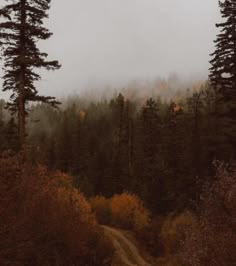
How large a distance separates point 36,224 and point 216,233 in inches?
233

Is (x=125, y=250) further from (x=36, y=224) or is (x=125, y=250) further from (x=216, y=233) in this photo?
(x=216, y=233)

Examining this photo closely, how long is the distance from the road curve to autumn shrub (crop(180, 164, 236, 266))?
64.0ft

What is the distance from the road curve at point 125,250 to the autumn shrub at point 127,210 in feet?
10.3

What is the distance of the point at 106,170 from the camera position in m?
66.6

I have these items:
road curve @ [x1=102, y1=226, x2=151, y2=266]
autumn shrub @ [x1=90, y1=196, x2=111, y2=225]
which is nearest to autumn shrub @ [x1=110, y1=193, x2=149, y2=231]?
autumn shrub @ [x1=90, y1=196, x2=111, y2=225]

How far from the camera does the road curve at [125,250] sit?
116ft

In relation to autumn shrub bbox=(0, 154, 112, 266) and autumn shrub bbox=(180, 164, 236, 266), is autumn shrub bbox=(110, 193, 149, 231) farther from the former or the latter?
autumn shrub bbox=(180, 164, 236, 266)

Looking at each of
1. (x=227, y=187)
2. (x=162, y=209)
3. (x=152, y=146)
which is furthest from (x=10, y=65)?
(x=152, y=146)

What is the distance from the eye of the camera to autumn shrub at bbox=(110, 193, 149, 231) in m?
45.5

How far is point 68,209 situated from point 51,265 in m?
2.74

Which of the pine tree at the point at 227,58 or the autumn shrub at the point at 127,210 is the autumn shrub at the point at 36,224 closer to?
the pine tree at the point at 227,58

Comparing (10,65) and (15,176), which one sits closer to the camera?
(15,176)

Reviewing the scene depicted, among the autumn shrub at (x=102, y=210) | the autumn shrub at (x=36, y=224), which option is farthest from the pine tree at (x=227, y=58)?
the autumn shrub at (x=102, y=210)

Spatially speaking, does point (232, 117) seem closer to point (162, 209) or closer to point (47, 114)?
point (162, 209)
